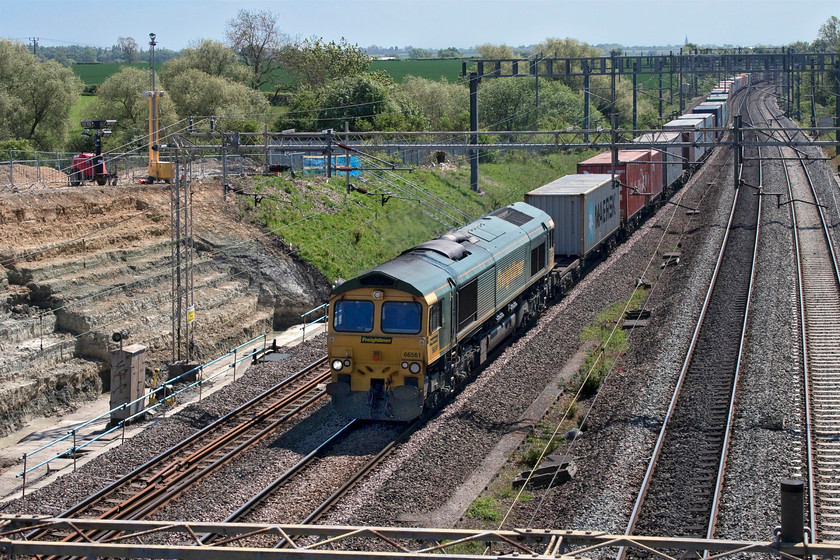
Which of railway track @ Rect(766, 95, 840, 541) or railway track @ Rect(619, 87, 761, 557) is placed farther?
railway track @ Rect(766, 95, 840, 541)

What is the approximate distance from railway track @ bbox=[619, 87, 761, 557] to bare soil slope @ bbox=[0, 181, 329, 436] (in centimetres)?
1348

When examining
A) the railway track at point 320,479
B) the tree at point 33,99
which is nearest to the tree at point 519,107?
the tree at point 33,99

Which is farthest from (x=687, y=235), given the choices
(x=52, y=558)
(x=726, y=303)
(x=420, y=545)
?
(x=52, y=558)

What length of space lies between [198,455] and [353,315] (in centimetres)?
385

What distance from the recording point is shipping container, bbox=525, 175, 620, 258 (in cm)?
2780

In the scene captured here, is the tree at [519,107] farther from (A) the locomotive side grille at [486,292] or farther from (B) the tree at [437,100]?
(A) the locomotive side grille at [486,292]

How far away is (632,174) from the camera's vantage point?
3519 cm

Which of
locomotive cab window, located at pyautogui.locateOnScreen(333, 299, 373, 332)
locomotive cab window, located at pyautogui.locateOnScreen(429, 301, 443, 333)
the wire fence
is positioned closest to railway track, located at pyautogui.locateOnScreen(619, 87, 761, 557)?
locomotive cab window, located at pyautogui.locateOnScreen(429, 301, 443, 333)

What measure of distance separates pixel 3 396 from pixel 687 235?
2650cm

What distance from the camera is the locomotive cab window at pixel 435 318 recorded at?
16953 millimetres

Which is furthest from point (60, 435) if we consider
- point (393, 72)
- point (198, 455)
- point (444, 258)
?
point (393, 72)

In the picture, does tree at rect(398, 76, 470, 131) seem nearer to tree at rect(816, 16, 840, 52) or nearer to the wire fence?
the wire fence

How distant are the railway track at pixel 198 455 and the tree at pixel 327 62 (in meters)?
52.9

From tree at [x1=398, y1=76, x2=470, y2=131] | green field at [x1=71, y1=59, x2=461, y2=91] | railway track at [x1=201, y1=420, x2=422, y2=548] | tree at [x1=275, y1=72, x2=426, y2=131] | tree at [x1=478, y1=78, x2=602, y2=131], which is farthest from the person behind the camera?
green field at [x1=71, y1=59, x2=461, y2=91]
